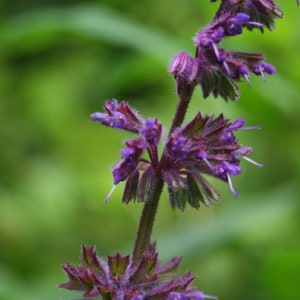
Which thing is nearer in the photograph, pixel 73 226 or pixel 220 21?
pixel 220 21

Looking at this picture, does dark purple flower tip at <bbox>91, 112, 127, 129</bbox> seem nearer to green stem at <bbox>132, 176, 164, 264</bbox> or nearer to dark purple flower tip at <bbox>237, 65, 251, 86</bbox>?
green stem at <bbox>132, 176, 164, 264</bbox>

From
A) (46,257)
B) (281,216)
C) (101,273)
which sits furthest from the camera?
(46,257)

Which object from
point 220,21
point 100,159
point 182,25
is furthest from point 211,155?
point 182,25

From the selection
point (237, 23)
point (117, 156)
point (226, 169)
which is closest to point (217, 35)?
point (237, 23)

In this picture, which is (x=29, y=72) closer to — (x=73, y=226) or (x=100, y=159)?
(x=100, y=159)

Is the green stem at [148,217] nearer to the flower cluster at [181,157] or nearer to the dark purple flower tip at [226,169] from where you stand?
the flower cluster at [181,157]

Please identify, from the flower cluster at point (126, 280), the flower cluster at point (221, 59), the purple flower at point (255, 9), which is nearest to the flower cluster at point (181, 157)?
the flower cluster at point (221, 59)

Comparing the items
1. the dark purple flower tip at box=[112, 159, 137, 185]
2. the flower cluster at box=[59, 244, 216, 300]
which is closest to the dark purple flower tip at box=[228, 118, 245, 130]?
the dark purple flower tip at box=[112, 159, 137, 185]
